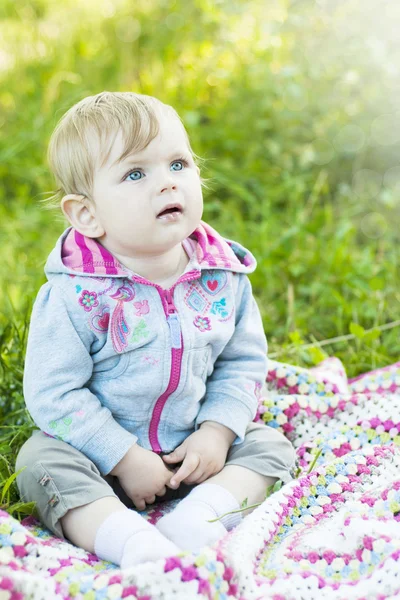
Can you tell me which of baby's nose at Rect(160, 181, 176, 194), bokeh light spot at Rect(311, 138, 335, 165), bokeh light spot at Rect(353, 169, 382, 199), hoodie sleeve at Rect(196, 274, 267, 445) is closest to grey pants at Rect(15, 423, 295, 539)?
hoodie sleeve at Rect(196, 274, 267, 445)

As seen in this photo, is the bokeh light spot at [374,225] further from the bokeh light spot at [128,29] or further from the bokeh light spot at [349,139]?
the bokeh light spot at [128,29]

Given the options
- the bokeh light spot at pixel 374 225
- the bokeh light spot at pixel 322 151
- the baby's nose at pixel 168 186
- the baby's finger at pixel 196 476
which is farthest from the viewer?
the bokeh light spot at pixel 322 151

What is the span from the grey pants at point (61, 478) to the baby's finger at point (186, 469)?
3.0 inches

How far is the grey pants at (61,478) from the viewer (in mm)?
1742

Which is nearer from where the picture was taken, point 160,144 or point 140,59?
point 160,144

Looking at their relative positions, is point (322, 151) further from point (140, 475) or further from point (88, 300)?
point (140, 475)

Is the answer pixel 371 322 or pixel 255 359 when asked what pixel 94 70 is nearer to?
pixel 371 322

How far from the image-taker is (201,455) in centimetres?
190

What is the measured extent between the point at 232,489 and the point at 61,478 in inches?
15.0

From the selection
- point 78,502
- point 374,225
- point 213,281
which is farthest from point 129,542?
point 374,225

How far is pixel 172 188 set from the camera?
1.81m

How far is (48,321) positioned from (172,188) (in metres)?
0.41

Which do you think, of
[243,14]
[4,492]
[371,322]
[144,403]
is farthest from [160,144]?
[243,14]

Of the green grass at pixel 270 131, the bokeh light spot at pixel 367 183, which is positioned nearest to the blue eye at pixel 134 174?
the green grass at pixel 270 131
